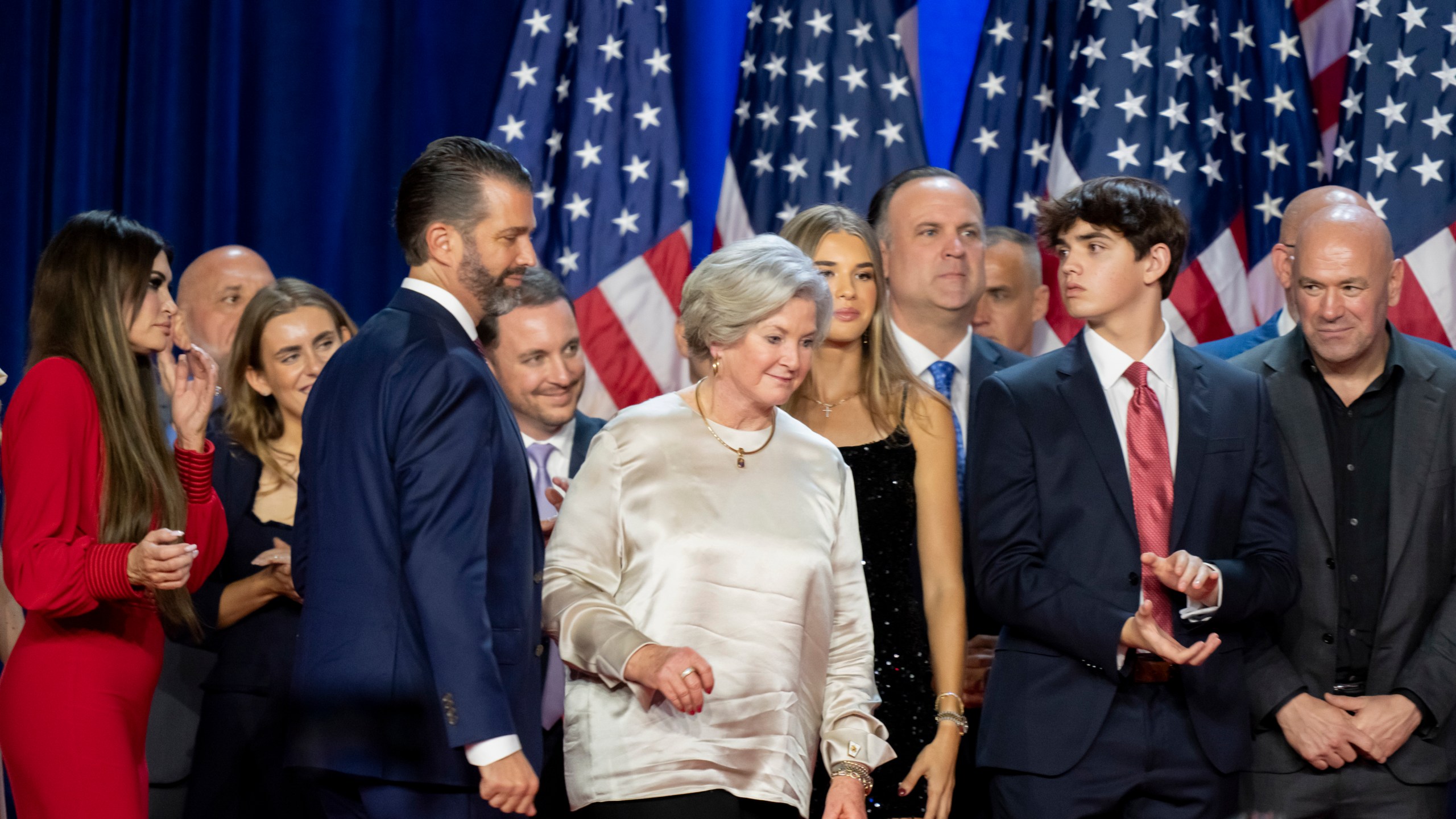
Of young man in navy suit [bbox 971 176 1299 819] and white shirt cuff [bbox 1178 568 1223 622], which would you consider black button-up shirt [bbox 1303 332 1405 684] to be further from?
white shirt cuff [bbox 1178 568 1223 622]

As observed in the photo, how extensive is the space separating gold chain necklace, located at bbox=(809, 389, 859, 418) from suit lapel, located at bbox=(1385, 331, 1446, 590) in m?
1.27

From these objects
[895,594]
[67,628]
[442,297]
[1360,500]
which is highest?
[442,297]

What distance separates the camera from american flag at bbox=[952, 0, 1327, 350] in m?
4.90

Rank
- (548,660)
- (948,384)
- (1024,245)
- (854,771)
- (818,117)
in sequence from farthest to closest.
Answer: (818,117)
(1024,245)
(948,384)
(548,660)
(854,771)

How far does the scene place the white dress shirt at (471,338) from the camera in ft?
7.39

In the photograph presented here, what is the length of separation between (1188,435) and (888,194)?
135 cm

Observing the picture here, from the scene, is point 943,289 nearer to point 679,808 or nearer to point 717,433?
point 717,433

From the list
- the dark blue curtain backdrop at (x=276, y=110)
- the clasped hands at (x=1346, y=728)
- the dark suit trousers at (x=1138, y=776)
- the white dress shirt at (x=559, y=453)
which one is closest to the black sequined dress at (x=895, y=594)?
the dark suit trousers at (x=1138, y=776)

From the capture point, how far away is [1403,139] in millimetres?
4734

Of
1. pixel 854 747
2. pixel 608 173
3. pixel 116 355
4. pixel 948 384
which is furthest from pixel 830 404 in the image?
pixel 608 173

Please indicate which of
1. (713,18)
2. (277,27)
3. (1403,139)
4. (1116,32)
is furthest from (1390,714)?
(277,27)

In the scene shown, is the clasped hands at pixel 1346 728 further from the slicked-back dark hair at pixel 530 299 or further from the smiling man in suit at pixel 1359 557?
the slicked-back dark hair at pixel 530 299

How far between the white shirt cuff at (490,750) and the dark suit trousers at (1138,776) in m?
1.15

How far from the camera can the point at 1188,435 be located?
2947mm
